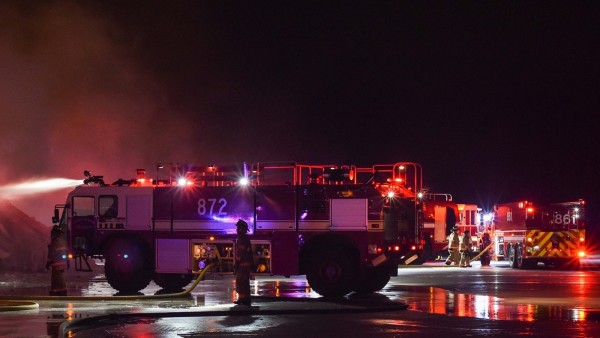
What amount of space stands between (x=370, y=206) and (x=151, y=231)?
15.5 feet

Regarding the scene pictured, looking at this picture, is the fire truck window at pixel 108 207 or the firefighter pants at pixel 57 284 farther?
the fire truck window at pixel 108 207

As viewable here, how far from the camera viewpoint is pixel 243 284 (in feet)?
53.7

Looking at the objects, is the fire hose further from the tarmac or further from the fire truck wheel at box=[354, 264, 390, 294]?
the fire truck wheel at box=[354, 264, 390, 294]

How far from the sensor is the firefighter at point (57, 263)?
61.0ft

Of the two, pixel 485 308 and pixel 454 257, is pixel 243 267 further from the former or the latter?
pixel 454 257

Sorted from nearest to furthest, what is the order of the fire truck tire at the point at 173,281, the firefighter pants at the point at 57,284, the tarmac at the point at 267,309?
the tarmac at the point at 267,309, the firefighter pants at the point at 57,284, the fire truck tire at the point at 173,281

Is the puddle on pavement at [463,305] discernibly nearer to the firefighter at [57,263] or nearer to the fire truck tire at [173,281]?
the fire truck tire at [173,281]

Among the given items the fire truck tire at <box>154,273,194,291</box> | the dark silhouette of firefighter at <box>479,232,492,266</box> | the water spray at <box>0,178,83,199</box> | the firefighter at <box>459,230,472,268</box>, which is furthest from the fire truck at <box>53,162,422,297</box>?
the dark silhouette of firefighter at <box>479,232,492,266</box>

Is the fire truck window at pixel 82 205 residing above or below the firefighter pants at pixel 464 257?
above

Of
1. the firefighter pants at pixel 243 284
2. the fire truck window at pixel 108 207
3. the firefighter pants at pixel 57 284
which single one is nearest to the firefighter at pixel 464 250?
the fire truck window at pixel 108 207

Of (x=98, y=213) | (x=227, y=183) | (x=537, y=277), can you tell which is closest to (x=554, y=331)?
(x=227, y=183)

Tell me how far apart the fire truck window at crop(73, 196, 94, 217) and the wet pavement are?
1.68 metres

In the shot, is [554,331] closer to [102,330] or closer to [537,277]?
[102,330]

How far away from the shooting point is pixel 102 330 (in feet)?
42.9
